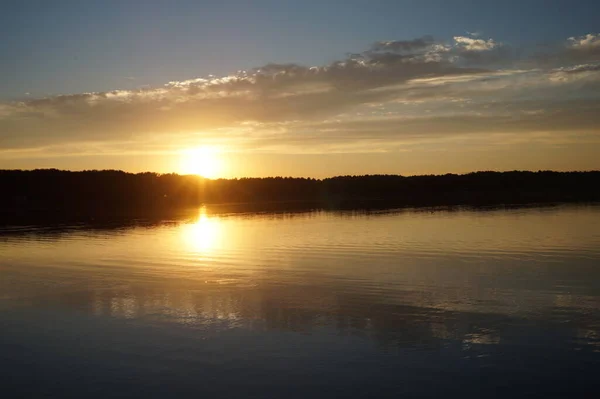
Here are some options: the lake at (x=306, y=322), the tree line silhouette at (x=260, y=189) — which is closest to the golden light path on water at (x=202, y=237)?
the lake at (x=306, y=322)

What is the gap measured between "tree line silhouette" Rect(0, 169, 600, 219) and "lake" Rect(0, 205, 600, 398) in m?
63.6

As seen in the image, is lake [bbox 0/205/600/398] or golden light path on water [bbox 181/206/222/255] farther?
golden light path on water [bbox 181/206/222/255]

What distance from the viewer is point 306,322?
12414mm

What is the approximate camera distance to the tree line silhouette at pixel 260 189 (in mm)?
88000

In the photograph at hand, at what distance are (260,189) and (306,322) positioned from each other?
103 metres

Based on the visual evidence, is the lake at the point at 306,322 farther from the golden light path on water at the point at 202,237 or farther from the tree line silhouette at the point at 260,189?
the tree line silhouette at the point at 260,189

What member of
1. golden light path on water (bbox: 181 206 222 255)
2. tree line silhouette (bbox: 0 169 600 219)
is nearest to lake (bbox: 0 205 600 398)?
golden light path on water (bbox: 181 206 222 255)

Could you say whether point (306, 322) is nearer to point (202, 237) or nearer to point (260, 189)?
point (202, 237)

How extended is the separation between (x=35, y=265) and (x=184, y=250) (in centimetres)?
610

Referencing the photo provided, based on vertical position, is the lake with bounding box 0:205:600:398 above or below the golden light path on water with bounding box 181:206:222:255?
below

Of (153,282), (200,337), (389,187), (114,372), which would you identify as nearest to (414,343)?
(200,337)

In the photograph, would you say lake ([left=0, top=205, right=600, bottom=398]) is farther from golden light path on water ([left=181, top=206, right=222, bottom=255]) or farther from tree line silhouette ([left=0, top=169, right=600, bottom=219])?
tree line silhouette ([left=0, top=169, right=600, bottom=219])

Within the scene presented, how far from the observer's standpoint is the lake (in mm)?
8992

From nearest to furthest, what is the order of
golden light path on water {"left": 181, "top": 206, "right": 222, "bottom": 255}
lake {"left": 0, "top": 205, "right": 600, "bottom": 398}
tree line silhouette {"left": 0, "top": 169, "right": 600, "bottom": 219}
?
lake {"left": 0, "top": 205, "right": 600, "bottom": 398}, golden light path on water {"left": 181, "top": 206, "right": 222, "bottom": 255}, tree line silhouette {"left": 0, "top": 169, "right": 600, "bottom": 219}
